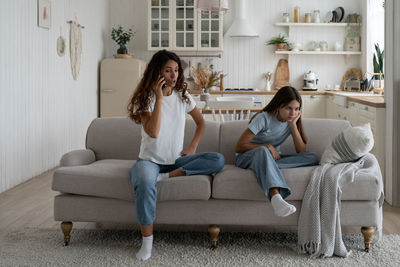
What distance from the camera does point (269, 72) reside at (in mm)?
8148

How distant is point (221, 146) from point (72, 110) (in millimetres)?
3350

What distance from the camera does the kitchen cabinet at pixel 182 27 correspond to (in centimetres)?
782

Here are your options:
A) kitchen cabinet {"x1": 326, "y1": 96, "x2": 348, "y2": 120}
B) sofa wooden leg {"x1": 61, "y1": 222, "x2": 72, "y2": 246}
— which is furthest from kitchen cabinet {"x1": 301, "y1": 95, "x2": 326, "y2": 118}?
sofa wooden leg {"x1": 61, "y1": 222, "x2": 72, "y2": 246}

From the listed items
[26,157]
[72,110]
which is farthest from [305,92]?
[26,157]

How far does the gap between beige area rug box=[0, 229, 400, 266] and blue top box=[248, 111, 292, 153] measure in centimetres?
60

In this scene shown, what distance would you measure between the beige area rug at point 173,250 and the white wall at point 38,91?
5.62 ft

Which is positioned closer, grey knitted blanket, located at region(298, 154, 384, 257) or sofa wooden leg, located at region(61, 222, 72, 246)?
grey knitted blanket, located at region(298, 154, 384, 257)

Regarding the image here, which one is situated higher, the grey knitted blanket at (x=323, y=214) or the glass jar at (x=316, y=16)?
the glass jar at (x=316, y=16)

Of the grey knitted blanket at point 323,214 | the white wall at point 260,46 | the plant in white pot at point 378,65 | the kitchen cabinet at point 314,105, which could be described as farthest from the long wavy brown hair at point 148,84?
the white wall at point 260,46

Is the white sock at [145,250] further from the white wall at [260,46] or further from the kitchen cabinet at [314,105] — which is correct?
the white wall at [260,46]

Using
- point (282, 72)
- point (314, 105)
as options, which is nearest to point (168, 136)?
point (314, 105)

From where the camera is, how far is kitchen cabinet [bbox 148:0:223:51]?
7820 mm

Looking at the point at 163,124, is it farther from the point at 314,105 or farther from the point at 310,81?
the point at 310,81

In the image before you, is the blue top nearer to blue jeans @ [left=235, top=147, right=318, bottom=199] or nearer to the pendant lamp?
blue jeans @ [left=235, top=147, right=318, bottom=199]
